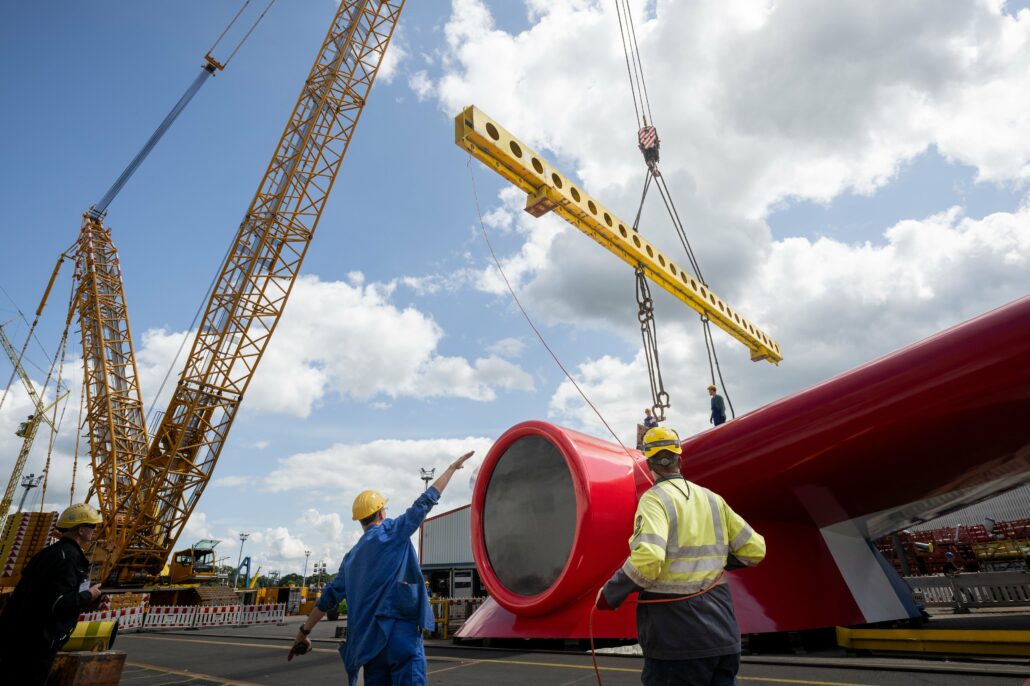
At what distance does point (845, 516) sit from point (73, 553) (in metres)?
9.60

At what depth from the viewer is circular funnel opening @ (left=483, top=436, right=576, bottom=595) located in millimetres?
8172

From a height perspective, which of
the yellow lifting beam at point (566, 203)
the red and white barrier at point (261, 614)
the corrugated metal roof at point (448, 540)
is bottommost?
the red and white barrier at point (261, 614)

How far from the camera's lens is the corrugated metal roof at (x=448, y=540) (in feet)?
101

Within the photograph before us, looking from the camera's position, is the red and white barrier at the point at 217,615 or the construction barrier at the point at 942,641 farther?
the red and white barrier at the point at 217,615

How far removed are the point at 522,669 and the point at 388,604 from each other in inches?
175

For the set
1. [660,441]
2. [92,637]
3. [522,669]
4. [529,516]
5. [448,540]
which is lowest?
[522,669]

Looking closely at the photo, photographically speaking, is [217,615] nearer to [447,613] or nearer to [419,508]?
[447,613]

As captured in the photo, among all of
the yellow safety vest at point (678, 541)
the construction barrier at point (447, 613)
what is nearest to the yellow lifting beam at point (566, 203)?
the construction barrier at point (447, 613)

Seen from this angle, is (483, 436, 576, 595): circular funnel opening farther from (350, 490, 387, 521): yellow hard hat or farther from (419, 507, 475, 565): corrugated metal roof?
(419, 507, 475, 565): corrugated metal roof

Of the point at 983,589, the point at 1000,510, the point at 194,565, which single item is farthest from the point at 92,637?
the point at 1000,510

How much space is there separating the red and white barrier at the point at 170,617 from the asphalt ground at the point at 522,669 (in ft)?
40.7

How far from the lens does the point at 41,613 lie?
3.53 m

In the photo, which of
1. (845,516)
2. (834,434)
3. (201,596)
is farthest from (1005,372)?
(201,596)

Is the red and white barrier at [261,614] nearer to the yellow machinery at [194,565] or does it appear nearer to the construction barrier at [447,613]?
the yellow machinery at [194,565]
